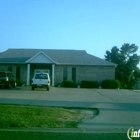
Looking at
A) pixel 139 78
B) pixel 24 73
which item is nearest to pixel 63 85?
pixel 24 73

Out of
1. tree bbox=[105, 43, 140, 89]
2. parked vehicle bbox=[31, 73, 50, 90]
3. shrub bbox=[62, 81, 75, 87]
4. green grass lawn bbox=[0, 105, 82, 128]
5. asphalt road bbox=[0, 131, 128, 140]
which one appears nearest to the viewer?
asphalt road bbox=[0, 131, 128, 140]

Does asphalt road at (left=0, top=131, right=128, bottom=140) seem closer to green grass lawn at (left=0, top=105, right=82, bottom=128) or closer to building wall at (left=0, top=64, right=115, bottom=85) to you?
green grass lawn at (left=0, top=105, right=82, bottom=128)

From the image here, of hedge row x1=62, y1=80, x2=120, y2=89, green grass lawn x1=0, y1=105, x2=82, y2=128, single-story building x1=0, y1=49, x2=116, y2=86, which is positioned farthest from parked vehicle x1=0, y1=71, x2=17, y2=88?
green grass lawn x1=0, y1=105, x2=82, y2=128

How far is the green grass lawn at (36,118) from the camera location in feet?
29.5

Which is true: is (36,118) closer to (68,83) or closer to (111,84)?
(68,83)

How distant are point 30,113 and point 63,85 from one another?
2524cm

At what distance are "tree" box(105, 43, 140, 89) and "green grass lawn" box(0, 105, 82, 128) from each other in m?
42.3

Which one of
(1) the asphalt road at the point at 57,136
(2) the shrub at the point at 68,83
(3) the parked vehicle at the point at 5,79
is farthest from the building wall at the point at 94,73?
(1) the asphalt road at the point at 57,136

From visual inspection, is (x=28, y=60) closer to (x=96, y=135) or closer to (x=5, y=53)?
(x=5, y=53)

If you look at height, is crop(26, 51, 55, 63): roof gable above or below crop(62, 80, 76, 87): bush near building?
above

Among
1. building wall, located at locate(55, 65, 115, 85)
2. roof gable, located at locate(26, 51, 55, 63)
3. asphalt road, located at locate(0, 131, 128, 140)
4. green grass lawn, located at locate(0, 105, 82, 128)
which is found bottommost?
asphalt road, located at locate(0, 131, 128, 140)

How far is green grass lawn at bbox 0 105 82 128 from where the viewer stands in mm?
9000

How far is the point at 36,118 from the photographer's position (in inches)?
389

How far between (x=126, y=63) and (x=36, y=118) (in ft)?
153
